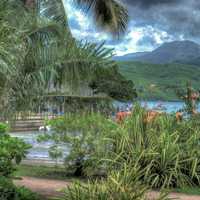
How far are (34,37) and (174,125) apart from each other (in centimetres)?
376

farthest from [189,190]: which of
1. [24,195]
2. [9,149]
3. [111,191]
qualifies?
[9,149]

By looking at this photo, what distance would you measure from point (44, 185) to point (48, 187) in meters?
0.28

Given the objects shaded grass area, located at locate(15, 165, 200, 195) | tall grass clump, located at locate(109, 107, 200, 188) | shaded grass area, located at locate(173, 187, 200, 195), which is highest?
tall grass clump, located at locate(109, 107, 200, 188)

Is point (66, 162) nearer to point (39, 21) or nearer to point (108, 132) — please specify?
point (108, 132)

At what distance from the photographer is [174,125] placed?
11078mm

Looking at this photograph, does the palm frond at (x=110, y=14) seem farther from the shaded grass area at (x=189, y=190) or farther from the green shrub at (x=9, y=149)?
the green shrub at (x=9, y=149)

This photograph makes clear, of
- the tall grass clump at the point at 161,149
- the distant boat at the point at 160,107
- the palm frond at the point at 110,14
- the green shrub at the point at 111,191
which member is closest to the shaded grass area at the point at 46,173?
the tall grass clump at the point at 161,149

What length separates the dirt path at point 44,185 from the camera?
904 cm

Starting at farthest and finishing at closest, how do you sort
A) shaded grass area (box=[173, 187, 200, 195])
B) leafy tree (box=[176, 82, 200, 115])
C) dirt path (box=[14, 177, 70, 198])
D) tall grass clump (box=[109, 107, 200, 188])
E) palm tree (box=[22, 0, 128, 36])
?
1. palm tree (box=[22, 0, 128, 36])
2. leafy tree (box=[176, 82, 200, 115])
3. tall grass clump (box=[109, 107, 200, 188])
4. shaded grass area (box=[173, 187, 200, 195])
5. dirt path (box=[14, 177, 70, 198])

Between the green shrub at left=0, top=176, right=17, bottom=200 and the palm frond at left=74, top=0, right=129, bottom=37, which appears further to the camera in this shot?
the palm frond at left=74, top=0, right=129, bottom=37

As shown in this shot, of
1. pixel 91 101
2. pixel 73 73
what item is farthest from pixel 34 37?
pixel 91 101

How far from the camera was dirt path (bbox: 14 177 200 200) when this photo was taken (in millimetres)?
8930

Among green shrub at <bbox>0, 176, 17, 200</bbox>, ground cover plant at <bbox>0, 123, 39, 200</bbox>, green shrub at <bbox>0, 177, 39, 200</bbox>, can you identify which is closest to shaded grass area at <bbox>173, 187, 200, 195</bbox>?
ground cover plant at <bbox>0, 123, 39, 200</bbox>

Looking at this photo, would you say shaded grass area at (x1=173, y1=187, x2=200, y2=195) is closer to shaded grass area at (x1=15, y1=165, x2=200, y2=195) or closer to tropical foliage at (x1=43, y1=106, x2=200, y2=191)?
shaded grass area at (x1=15, y1=165, x2=200, y2=195)
